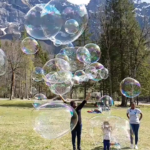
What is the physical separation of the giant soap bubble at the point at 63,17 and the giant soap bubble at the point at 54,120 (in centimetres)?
240

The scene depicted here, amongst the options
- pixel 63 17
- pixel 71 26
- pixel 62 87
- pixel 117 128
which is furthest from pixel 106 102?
pixel 63 17

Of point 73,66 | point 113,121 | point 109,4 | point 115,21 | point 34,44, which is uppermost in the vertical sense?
point 109,4

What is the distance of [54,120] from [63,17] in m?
3.19

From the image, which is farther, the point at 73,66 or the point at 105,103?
the point at 105,103

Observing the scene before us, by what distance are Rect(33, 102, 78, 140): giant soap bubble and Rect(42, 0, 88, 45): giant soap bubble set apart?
2.40 metres

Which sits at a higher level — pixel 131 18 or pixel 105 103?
pixel 131 18

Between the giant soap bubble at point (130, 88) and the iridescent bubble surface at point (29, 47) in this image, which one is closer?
the giant soap bubble at point (130, 88)

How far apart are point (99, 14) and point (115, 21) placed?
2.59 meters

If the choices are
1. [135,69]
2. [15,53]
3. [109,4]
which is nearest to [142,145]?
[135,69]

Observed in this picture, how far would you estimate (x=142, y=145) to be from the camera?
909cm

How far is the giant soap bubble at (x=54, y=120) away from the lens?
23.0 ft

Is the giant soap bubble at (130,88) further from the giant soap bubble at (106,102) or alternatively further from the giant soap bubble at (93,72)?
the giant soap bubble at (106,102)

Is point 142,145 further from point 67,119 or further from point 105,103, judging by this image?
point 105,103

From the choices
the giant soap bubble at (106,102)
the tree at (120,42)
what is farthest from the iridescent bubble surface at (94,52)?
the tree at (120,42)
